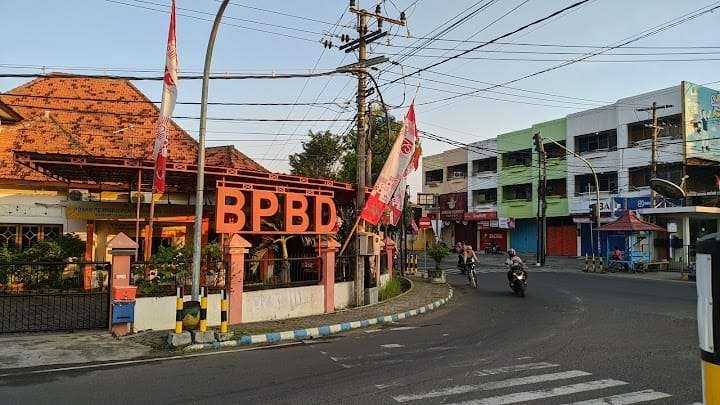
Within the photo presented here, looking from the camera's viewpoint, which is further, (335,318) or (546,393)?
(335,318)

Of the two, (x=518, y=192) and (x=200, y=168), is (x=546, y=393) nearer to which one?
(x=200, y=168)

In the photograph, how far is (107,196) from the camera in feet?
67.6

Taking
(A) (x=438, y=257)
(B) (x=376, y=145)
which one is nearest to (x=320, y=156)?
(B) (x=376, y=145)

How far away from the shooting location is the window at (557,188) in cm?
4594

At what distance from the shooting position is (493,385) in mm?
6965

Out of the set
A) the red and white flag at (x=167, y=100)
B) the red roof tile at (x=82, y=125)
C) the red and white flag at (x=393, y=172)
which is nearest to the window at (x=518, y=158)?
the red roof tile at (x=82, y=125)

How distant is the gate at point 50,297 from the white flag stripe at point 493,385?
762 centimetres

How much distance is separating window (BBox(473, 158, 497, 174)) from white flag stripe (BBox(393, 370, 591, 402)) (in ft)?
156

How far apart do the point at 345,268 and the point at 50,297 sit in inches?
313

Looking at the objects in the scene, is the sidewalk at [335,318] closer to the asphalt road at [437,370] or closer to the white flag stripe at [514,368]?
the asphalt road at [437,370]

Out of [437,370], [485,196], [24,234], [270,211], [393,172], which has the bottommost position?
[437,370]

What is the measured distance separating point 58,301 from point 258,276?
5940mm

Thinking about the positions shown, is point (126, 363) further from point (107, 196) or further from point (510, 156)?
point (510, 156)

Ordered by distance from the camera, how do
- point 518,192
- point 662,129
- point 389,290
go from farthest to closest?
point 518,192
point 662,129
point 389,290
